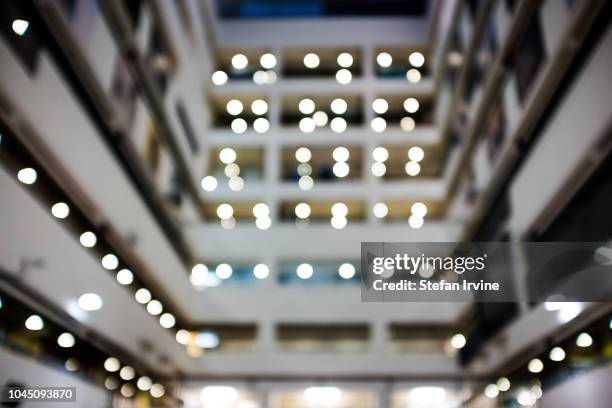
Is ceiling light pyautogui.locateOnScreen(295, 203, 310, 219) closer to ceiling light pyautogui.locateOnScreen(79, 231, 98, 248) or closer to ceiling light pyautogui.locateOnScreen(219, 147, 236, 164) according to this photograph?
ceiling light pyautogui.locateOnScreen(219, 147, 236, 164)

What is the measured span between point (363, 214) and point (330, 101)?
281 cm

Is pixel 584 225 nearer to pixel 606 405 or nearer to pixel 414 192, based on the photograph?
pixel 606 405

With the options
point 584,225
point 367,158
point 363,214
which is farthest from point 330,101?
point 584,225

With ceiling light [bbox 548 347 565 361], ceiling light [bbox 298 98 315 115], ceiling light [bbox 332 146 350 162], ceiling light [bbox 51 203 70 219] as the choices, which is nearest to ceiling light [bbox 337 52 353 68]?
ceiling light [bbox 298 98 315 115]

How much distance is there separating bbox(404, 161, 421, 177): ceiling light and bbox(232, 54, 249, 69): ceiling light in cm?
459

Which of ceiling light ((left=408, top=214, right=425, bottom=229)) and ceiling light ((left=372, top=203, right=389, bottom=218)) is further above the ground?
ceiling light ((left=372, top=203, right=389, bottom=218))

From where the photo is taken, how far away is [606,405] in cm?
579

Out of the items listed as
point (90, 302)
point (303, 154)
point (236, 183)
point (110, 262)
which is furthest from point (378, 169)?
point (90, 302)

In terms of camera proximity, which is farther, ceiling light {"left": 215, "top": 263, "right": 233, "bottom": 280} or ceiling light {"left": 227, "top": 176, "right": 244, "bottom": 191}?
ceiling light {"left": 227, "top": 176, "right": 244, "bottom": 191}

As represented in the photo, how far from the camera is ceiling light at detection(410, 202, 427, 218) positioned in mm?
14461

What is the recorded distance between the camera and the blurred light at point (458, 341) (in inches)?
484

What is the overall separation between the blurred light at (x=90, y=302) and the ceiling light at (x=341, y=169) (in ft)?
25.5

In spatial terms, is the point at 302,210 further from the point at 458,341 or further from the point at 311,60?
the point at 458,341

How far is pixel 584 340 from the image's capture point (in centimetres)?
654
